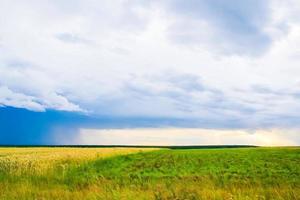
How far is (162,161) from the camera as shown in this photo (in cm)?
3988

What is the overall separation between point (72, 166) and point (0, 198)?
28736 mm

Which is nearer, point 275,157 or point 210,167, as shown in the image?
point 210,167

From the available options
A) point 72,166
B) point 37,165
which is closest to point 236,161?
point 72,166

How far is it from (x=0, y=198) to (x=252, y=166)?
90.9 ft

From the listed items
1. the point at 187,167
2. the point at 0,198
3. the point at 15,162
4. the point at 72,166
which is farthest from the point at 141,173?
the point at 0,198

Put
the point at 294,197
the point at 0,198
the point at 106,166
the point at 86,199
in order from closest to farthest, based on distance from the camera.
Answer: the point at 294,197, the point at 86,199, the point at 0,198, the point at 106,166

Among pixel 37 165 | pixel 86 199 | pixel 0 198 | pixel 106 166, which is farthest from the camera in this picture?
pixel 106 166

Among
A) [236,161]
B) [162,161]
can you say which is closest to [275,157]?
[236,161]

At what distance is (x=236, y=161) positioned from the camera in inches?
1519

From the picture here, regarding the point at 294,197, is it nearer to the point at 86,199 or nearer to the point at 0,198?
the point at 86,199

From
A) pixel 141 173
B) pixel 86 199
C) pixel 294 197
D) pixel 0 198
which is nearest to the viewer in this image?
pixel 294 197

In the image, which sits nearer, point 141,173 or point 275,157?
point 141,173

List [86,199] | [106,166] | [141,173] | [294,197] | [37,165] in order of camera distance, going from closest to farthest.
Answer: [294,197], [86,199], [141,173], [37,165], [106,166]

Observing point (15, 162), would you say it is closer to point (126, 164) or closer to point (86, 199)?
point (126, 164)
